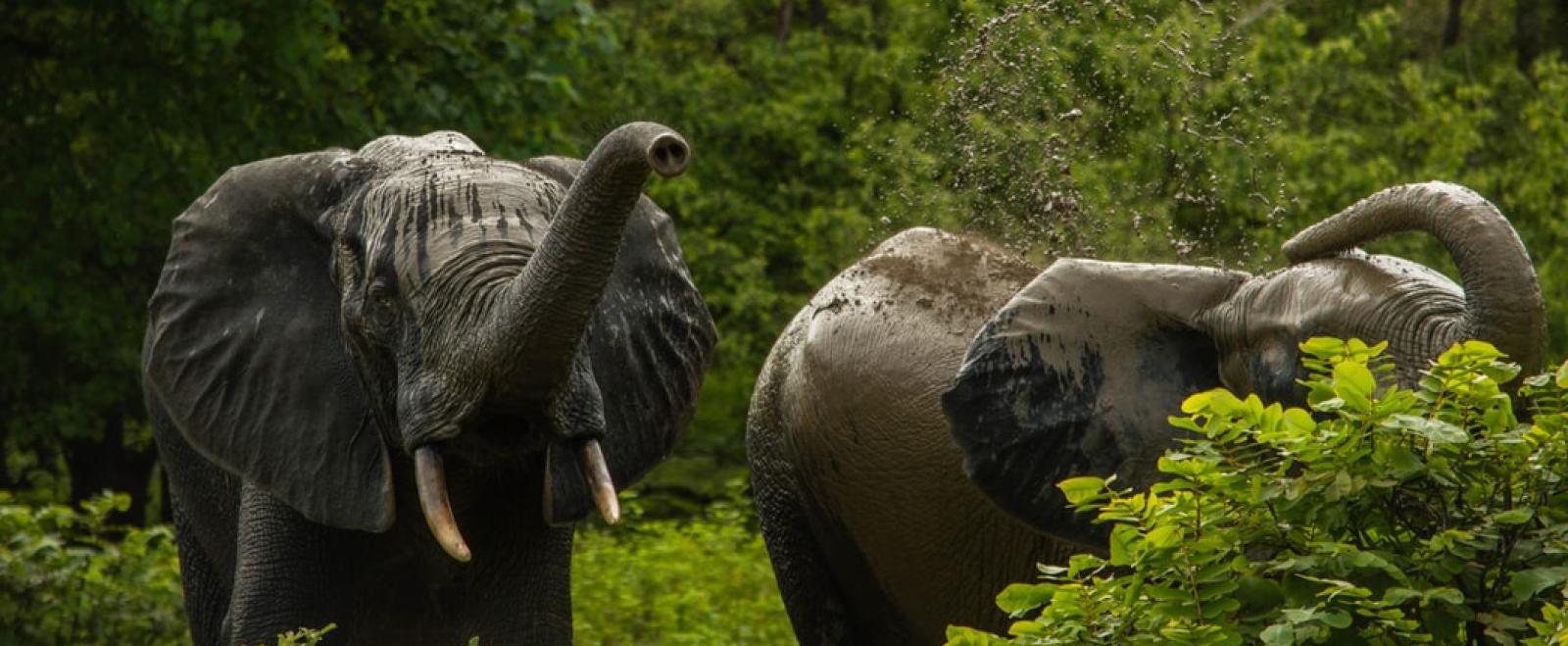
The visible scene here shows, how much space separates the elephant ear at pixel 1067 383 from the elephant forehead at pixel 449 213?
4.31 ft

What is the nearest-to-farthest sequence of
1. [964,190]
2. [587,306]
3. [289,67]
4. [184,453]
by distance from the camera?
[587,306] < [184,453] < [964,190] < [289,67]

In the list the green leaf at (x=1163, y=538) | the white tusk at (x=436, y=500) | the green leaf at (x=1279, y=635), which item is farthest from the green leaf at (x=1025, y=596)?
the white tusk at (x=436, y=500)

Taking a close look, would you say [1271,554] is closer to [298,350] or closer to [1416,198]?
[1416,198]

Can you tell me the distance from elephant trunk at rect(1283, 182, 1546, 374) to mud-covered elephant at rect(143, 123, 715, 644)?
77.0 inches

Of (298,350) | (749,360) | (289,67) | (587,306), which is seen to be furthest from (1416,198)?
(749,360)

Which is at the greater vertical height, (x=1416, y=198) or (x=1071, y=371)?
(x=1416, y=198)

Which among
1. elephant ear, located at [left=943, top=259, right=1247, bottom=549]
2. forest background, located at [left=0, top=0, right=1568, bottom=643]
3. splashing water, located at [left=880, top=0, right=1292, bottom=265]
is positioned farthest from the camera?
forest background, located at [left=0, top=0, right=1568, bottom=643]

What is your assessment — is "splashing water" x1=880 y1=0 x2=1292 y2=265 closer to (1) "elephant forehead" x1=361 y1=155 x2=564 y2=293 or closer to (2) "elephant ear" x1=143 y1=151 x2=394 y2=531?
(1) "elephant forehead" x1=361 y1=155 x2=564 y2=293

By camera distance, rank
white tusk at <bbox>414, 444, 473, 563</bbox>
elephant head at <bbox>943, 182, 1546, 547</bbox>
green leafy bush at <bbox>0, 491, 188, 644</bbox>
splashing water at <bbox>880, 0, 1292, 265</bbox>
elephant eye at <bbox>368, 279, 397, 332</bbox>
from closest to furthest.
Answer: white tusk at <bbox>414, 444, 473, 563</bbox>
elephant eye at <bbox>368, 279, 397, 332</bbox>
elephant head at <bbox>943, 182, 1546, 547</bbox>
splashing water at <bbox>880, 0, 1292, 265</bbox>
green leafy bush at <bbox>0, 491, 188, 644</bbox>

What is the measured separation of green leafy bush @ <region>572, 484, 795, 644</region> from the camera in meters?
12.5

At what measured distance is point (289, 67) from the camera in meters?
15.3

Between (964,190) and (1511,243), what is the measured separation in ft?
10.1

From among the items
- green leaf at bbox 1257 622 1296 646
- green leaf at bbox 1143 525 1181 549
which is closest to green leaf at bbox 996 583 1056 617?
green leaf at bbox 1143 525 1181 549

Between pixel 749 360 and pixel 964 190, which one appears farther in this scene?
pixel 749 360
